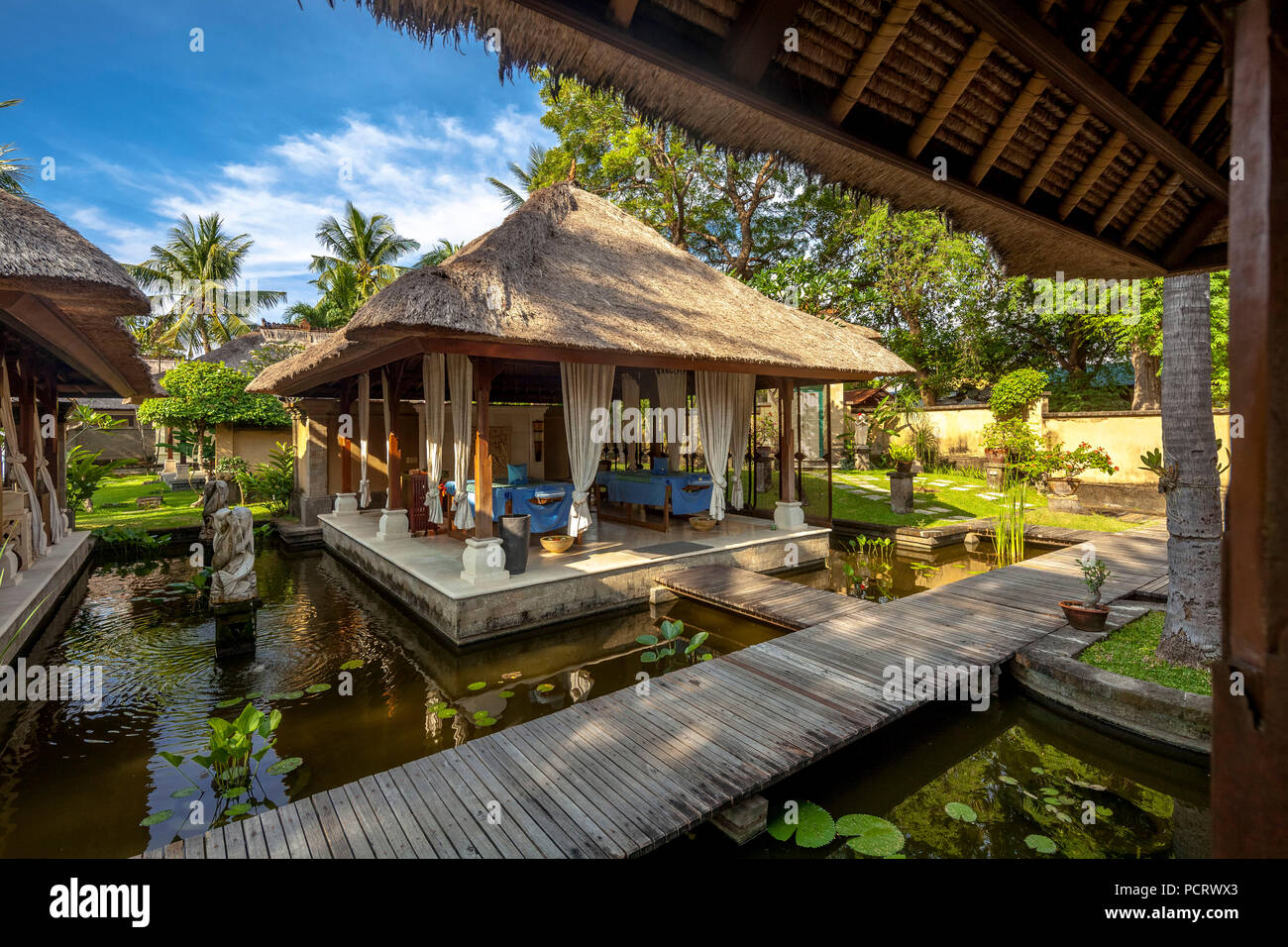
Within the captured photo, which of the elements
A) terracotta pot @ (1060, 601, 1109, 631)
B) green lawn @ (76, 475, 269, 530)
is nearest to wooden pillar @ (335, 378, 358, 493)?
green lawn @ (76, 475, 269, 530)

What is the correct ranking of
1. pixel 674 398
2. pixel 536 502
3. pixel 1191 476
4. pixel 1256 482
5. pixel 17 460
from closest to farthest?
pixel 1256 482, pixel 1191 476, pixel 17 460, pixel 536 502, pixel 674 398

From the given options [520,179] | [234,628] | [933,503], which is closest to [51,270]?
[234,628]

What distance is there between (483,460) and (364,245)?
1981cm

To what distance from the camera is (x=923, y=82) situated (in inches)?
77.9

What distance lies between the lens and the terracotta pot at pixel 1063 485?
1141cm

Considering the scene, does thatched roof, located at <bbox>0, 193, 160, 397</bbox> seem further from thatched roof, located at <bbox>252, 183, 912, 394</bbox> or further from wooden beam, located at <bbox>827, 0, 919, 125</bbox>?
wooden beam, located at <bbox>827, 0, 919, 125</bbox>

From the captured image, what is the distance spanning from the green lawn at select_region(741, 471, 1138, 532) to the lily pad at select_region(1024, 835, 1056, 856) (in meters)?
7.23

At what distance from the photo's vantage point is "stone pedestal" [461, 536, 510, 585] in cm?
597

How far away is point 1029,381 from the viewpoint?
14.0 metres

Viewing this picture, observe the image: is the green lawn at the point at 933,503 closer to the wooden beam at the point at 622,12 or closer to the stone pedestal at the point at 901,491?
the stone pedestal at the point at 901,491

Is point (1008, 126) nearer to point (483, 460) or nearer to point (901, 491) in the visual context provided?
point (483, 460)

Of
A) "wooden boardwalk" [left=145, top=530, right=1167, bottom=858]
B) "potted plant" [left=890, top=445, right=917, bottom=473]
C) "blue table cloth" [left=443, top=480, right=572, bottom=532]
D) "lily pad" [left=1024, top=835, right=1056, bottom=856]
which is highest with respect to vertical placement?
"potted plant" [left=890, top=445, right=917, bottom=473]

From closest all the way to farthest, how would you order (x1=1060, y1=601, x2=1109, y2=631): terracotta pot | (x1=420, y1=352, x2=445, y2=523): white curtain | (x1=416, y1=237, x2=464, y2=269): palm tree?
(x1=1060, y1=601, x2=1109, y2=631): terracotta pot, (x1=420, y1=352, x2=445, y2=523): white curtain, (x1=416, y1=237, x2=464, y2=269): palm tree
